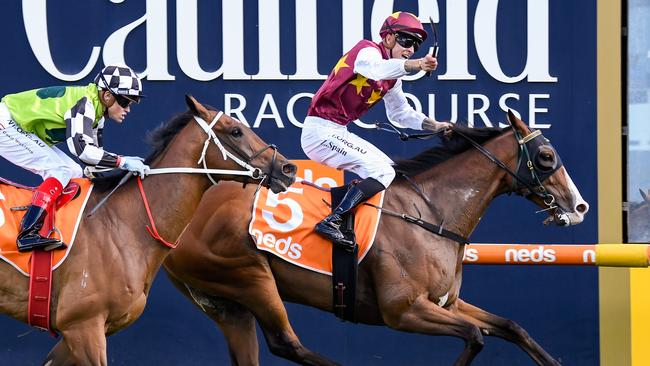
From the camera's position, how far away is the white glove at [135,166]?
250 inches

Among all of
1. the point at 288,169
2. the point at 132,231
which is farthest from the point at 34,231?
the point at 288,169

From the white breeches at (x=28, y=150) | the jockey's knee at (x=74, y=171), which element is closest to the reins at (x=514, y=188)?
the jockey's knee at (x=74, y=171)

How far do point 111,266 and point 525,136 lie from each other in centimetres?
257

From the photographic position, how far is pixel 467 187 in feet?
23.7

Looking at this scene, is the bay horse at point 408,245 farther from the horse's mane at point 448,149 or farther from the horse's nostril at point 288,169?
the horse's nostril at point 288,169

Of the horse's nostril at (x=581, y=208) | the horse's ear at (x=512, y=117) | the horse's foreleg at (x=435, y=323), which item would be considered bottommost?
the horse's foreleg at (x=435, y=323)

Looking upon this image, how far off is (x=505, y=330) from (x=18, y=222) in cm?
282

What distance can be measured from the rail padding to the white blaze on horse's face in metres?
1.00

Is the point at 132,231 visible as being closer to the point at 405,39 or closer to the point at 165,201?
the point at 165,201

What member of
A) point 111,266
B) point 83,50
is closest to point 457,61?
point 83,50

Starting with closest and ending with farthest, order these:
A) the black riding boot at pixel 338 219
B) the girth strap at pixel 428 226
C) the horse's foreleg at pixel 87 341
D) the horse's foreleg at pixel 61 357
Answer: the horse's foreleg at pixel 87 341, the horse's foreleg at pixel 61 357, the black riding boot at pixel 338 219, the girth strap at pixel 428 226

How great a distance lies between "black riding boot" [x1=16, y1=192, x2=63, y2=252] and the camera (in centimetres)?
614

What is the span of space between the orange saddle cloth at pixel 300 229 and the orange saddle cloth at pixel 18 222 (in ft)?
3.72

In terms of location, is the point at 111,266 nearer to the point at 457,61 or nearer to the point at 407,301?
the point at 407,301
